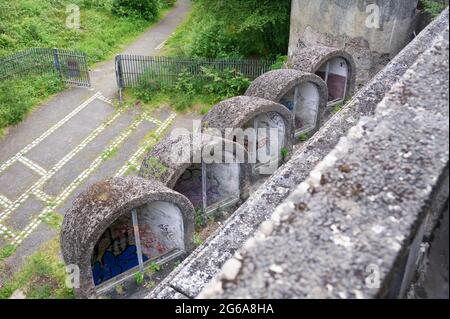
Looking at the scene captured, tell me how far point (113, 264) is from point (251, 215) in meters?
3.56

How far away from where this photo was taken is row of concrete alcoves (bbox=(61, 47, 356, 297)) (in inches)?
305

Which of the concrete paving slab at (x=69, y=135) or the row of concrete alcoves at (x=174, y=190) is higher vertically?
the row of concrete alcoves at (x=174, y=190)

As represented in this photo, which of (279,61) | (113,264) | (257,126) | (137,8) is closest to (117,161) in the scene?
(257,126)

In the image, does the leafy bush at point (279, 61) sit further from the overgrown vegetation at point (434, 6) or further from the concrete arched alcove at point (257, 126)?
the concrete arched alcove at point (257, 126)

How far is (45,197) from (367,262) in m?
11.4

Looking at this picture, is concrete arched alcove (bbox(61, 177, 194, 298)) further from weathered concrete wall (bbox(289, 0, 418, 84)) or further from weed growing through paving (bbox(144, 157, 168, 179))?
weathered concrete wall (bbox(289, 0, 418, 84))

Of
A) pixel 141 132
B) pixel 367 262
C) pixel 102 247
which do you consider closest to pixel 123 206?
pixel 102 247

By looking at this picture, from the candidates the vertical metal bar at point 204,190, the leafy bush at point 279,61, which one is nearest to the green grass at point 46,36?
the leafy bush at point 279,61

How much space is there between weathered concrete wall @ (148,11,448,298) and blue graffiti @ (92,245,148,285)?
8.09ft

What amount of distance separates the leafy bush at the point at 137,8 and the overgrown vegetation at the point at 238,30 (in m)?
3.52

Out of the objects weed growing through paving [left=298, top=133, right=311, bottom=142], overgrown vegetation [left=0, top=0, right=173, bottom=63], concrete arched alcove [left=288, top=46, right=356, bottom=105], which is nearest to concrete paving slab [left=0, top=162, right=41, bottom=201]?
overgrown vegetation [left=0, top=0, right=173, bottom=63]

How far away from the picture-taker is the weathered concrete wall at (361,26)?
587 inches

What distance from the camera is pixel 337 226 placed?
3.46m

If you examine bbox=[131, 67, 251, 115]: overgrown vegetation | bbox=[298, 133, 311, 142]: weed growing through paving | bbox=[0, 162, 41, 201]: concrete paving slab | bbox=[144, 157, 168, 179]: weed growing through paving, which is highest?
bbox=[144, 157, 168, 179]: weed growing through paving
